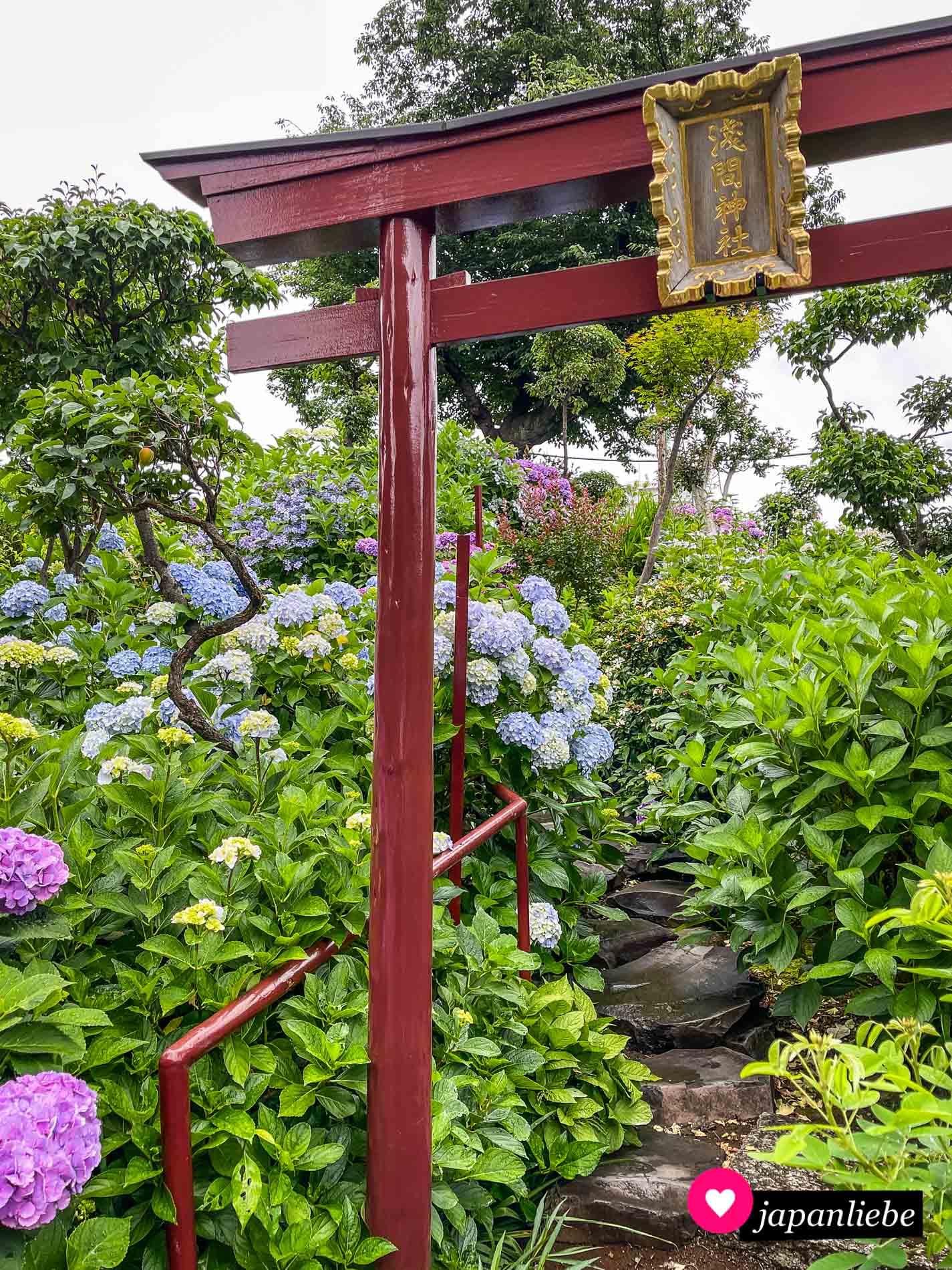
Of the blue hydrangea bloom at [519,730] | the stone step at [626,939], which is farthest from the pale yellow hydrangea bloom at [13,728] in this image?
the stone step at [626,939]

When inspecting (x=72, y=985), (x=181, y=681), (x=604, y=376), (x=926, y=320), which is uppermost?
(x=604, y=376)

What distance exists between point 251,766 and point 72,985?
2.34 feet

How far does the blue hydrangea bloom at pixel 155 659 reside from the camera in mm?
2754

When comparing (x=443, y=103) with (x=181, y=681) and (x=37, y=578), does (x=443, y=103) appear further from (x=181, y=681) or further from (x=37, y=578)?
(x=181, y=681)

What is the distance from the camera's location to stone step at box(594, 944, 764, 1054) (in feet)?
8.36

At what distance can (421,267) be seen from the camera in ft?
6.05

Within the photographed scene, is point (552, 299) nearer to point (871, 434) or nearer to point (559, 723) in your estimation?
point (559, 723)

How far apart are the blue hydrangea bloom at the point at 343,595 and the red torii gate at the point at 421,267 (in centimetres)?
107

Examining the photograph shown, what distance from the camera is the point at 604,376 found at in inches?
566

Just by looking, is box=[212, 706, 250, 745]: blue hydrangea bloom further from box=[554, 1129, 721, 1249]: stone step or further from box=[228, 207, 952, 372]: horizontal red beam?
box=[554, 1129, 721, 1249]: stone step

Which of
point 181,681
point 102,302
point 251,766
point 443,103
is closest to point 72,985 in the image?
point 251,766

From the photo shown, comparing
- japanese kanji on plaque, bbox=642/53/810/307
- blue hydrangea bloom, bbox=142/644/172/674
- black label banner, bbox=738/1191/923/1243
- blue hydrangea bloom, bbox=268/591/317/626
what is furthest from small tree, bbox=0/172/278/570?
black label banner, bbox=738/1191/923/1243

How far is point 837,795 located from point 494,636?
103cm

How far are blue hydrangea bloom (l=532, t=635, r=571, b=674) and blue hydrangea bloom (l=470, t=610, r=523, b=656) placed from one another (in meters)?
0.19
